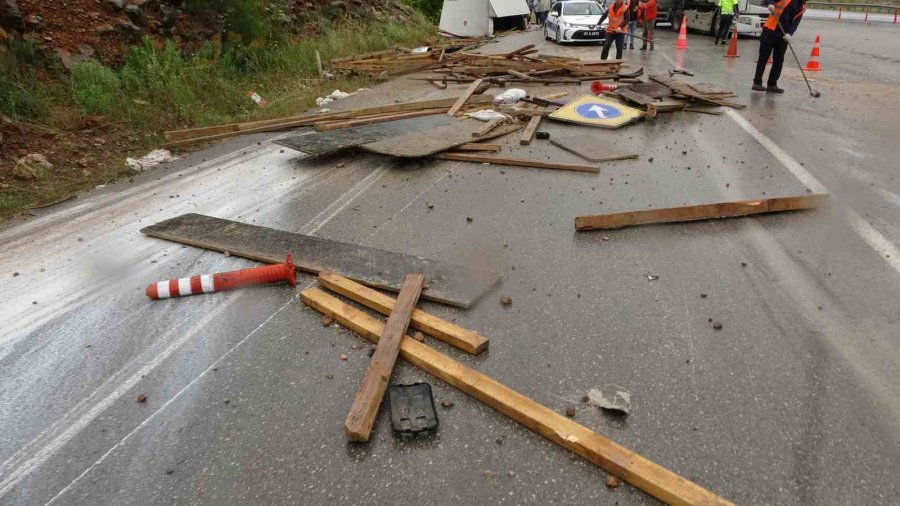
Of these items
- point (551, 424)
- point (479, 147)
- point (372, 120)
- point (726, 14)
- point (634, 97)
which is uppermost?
point (726, 14)

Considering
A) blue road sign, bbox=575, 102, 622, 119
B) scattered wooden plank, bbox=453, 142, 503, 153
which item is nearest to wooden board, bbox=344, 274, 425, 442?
scattered wooden plank, bbox=453, 142, 503, 153

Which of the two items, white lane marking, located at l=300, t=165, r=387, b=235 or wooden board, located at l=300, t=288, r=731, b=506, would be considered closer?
wooden board, located at l=300, t=288, r=731, b=506

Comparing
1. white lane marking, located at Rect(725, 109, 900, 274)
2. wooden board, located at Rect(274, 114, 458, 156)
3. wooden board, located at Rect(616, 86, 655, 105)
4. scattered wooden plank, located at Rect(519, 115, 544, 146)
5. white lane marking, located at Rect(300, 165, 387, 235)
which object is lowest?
white lane marking, located at Rect(300, 165, 387, 235)

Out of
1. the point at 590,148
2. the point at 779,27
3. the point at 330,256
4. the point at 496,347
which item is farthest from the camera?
the point at 779,27

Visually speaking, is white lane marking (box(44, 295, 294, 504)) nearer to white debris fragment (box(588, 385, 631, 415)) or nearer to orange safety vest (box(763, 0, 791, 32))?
white debris fragment (box(588, 385, 631, 415))

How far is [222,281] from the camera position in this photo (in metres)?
4.12

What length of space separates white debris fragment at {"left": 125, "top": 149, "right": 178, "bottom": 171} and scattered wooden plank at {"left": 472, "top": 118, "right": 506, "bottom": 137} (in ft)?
14.4

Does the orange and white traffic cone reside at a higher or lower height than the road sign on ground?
lower

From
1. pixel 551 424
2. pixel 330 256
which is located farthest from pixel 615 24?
pixel 551 424

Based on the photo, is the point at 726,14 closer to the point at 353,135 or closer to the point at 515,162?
the point at 515,162

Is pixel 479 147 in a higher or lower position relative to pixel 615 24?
lower

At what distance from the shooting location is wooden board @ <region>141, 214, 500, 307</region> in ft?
13.1

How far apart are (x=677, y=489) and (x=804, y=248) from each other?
3.06 meters

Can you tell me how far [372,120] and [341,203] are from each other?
11.7 ft
